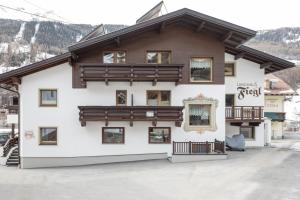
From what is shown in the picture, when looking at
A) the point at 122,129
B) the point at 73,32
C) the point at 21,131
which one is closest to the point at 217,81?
the point at 122,129

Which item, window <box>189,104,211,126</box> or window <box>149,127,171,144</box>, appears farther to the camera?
window <box>189,104,211,126</box>

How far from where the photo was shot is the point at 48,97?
2380cm

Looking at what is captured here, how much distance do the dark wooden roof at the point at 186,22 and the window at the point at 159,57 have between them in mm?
1431

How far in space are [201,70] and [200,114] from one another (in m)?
2.49

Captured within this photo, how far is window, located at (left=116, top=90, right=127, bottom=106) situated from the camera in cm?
2362

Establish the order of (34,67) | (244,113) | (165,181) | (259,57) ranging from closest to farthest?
1. (165,181)
2. (34,67)
3. (244,113)
4. (259,57)

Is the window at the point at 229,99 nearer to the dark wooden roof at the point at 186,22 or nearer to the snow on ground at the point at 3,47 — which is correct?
the dark wooden roof at the point at 186,22

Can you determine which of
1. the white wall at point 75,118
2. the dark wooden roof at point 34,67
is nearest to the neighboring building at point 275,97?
the white wall at point 75,118

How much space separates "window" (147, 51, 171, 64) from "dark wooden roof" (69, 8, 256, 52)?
143 cm

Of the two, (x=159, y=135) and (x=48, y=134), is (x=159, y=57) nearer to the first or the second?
(x=159, y=135)

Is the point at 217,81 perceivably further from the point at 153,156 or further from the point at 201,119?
the point at 153,156

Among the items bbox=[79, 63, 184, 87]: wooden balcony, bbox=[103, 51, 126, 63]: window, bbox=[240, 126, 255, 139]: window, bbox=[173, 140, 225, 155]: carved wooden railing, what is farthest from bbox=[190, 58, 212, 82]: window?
bbox=[240, 126, 255, 139]: window

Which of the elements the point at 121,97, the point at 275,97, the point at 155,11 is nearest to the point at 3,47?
the point at 275,97

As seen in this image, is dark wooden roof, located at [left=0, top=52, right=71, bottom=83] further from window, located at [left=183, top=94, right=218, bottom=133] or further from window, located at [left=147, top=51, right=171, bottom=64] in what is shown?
window, located at [left=183, top=94, right=218, bottom=133]
